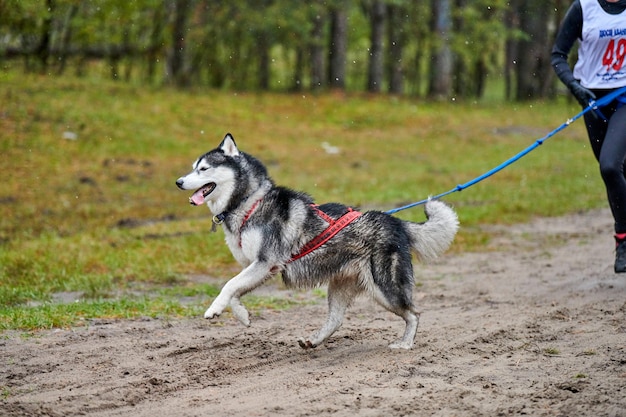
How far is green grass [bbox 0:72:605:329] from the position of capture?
379 inches

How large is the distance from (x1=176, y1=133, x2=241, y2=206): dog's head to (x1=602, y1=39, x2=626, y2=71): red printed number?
373cm

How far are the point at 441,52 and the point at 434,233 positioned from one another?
25.0 meters

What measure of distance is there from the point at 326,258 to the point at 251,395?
4.70 ft

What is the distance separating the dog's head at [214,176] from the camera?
627cm

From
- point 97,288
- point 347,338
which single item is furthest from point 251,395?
point 97,288

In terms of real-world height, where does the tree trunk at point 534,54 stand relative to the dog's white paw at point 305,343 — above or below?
above

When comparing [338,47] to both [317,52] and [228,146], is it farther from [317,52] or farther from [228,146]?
[228,146]

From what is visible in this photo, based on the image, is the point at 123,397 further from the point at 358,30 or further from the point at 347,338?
the point at 358,30

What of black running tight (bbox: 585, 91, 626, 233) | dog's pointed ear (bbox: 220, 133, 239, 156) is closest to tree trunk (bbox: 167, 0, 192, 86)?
black running tight (bbox: 585, 91, 626, 233)

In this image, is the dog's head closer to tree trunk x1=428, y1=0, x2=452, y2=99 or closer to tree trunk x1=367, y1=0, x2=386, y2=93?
tree trunk x1=367, y1=0, x2=386, y2=93

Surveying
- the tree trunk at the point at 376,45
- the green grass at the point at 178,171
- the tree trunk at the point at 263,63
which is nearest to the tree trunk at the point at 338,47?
the tree trunk at the point at 376,45

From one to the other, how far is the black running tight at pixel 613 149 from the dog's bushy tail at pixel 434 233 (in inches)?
71.2

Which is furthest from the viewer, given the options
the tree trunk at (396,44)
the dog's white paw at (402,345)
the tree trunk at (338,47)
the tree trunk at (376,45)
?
the tree trunk at (396,44)

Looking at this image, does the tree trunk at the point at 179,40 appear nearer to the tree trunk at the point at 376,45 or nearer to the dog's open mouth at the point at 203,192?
the tree trunk at the point at 376,45
